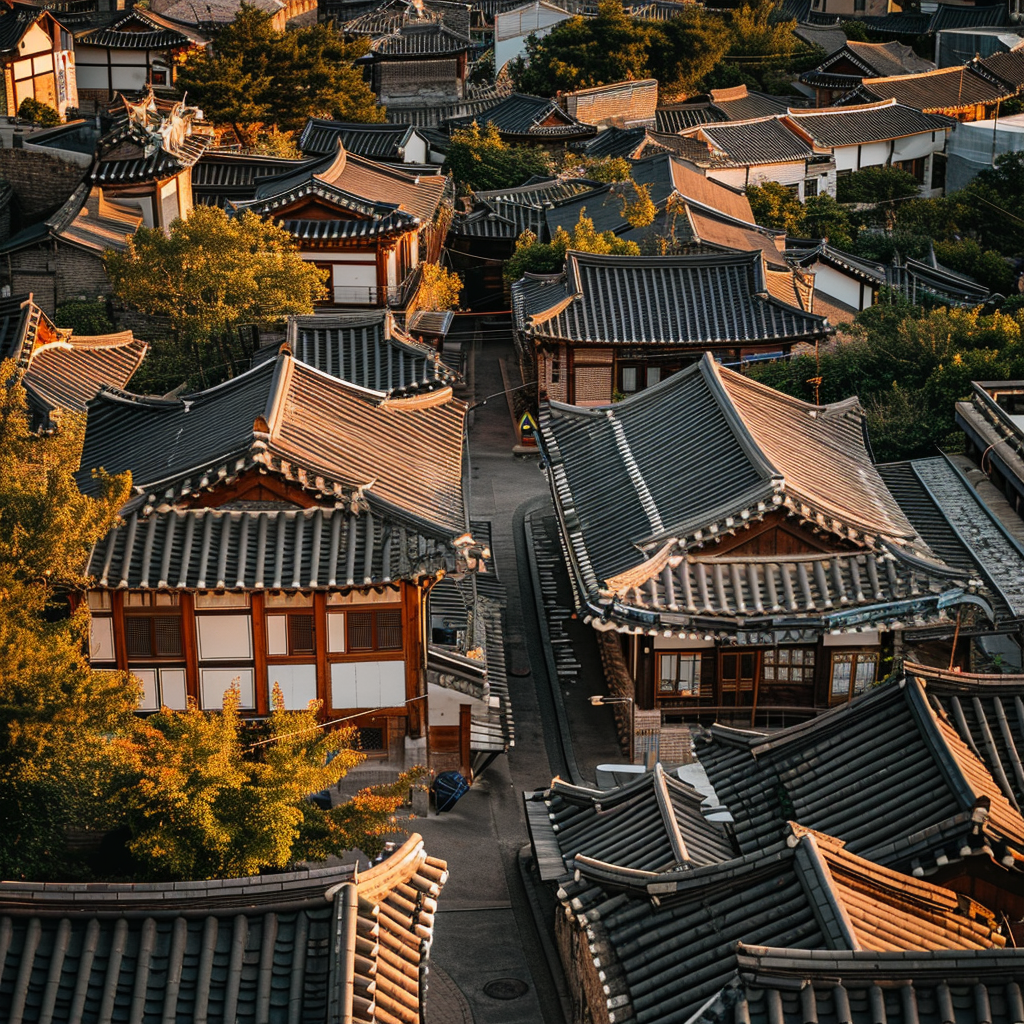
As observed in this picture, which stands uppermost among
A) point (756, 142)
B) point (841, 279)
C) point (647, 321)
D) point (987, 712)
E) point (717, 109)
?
point (987, 712)

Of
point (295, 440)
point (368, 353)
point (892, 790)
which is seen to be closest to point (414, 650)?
point (295, 440)

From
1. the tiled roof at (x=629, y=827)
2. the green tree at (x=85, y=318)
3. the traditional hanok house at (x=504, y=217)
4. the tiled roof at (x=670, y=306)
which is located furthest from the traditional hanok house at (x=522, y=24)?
the tiled roof at (x=629, y=827)

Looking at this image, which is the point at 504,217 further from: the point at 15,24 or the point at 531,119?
the point at 15,24

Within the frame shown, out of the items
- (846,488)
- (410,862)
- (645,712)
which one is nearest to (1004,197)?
(846,488)

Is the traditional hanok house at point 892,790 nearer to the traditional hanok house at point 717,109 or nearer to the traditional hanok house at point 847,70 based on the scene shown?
the traditional hanok house at point 717,109

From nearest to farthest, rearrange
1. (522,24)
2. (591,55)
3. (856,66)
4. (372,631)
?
(372,631)
(591,55)
(522,24)
(856,66)

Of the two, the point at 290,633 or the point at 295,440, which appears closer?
the point at 290,633
